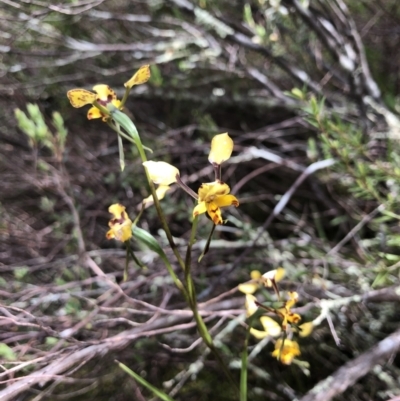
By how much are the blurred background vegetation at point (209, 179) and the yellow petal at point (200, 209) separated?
0.99 ft

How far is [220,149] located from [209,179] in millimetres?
990

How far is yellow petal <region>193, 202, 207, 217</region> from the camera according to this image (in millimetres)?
408

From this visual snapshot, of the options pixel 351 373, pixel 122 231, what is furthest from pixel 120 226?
pixel 351 373

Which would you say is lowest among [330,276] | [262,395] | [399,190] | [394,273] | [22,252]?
[262,395]

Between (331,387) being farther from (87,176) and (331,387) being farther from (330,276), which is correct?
(87,176)

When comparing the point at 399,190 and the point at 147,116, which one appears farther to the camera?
the point at 147,116

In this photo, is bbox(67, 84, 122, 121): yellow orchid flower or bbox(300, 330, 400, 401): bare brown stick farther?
bbox(300, 330, 400, 401): bare brown stick

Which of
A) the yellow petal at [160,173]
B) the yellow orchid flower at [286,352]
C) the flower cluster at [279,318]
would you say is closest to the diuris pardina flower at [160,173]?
the yellow petal at [160,173]

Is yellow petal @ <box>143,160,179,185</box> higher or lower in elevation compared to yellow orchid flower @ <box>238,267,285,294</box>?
higher

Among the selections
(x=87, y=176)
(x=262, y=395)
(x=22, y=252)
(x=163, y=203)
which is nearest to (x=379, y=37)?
(x=163, y=203)

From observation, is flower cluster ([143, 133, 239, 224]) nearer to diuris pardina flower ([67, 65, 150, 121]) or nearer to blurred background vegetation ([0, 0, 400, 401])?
diuris pardina flower ([67, 65, 150, 121])

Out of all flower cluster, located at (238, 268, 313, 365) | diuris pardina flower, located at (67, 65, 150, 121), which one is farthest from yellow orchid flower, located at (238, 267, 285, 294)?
diuris pardina flower, located at (67, 65, 150, 121)

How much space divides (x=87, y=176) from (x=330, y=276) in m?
0.82

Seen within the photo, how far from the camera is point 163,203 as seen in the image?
4.17 feet
